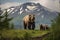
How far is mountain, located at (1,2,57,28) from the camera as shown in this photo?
197 cm

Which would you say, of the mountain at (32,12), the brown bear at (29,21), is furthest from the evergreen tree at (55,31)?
the brown bear at (29,21)

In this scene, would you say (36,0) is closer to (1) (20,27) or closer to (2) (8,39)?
(1) (20,27)

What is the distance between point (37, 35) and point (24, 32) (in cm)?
16

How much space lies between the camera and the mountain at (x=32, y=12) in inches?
77.7

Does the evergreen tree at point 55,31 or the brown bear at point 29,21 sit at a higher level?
the brown bear at point 29,21

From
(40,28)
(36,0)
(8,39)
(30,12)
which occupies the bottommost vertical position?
(8,39)

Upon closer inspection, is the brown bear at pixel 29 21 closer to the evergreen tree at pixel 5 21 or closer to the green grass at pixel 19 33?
the green grass at pixel 19 33

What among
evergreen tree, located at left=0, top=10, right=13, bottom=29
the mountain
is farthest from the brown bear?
evergreen tree, located at left=0, top=10, right=13, bottom=29

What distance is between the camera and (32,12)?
2004 millimetres

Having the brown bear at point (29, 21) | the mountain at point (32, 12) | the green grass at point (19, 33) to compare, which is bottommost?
the green grass at point (19, 33)

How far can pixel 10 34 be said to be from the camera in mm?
1942

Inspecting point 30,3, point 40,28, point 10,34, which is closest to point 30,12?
point 30,3

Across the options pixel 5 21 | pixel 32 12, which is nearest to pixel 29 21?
pixel 32 12

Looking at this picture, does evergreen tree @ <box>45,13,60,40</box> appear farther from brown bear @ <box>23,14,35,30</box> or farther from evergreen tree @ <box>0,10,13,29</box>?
evergreen tree @ <box>0,10,13,29</box>
